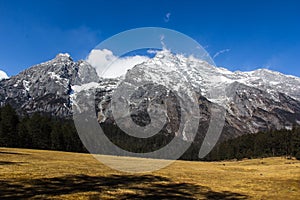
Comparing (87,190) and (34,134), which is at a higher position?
(34,134)

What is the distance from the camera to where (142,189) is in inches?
1092

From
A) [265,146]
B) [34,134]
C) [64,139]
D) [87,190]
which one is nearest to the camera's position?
[87,190]

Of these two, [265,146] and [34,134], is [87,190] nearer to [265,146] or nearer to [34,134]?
[34,134]

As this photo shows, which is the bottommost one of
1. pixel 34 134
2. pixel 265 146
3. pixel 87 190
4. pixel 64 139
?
pixel 87 190

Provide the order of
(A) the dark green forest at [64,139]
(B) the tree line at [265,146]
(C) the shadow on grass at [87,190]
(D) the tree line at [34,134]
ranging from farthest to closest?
(B) the tree line at [265,146], (A) the dark green forest at [64,139], (D) the tree line at [34,134], (C) the shadow on grass at [87,190]

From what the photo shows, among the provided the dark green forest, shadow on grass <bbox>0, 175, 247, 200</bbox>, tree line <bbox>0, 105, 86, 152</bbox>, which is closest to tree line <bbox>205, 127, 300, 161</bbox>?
the dark green forest

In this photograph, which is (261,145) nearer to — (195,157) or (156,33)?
(195,157)

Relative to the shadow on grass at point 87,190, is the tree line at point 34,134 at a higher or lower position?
higher

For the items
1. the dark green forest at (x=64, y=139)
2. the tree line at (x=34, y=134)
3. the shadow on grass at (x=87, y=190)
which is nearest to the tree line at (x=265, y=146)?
the dark green forest at (x=64, y=139)

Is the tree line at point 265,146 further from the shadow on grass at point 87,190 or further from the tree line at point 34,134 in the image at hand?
the shadow on grass at point 87,190

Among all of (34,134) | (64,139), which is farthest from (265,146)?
(34,134)

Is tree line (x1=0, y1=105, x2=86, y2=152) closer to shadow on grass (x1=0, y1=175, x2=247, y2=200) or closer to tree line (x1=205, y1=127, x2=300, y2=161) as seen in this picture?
tree line (x1=205, y1=127, x2=300, y2=161)

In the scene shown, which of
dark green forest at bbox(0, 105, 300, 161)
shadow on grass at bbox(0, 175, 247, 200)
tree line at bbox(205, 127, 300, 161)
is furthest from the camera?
tree line at bbox(205, 127, 300, 161)

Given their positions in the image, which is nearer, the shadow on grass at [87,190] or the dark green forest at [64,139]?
the shadow on grass at [87,190]
